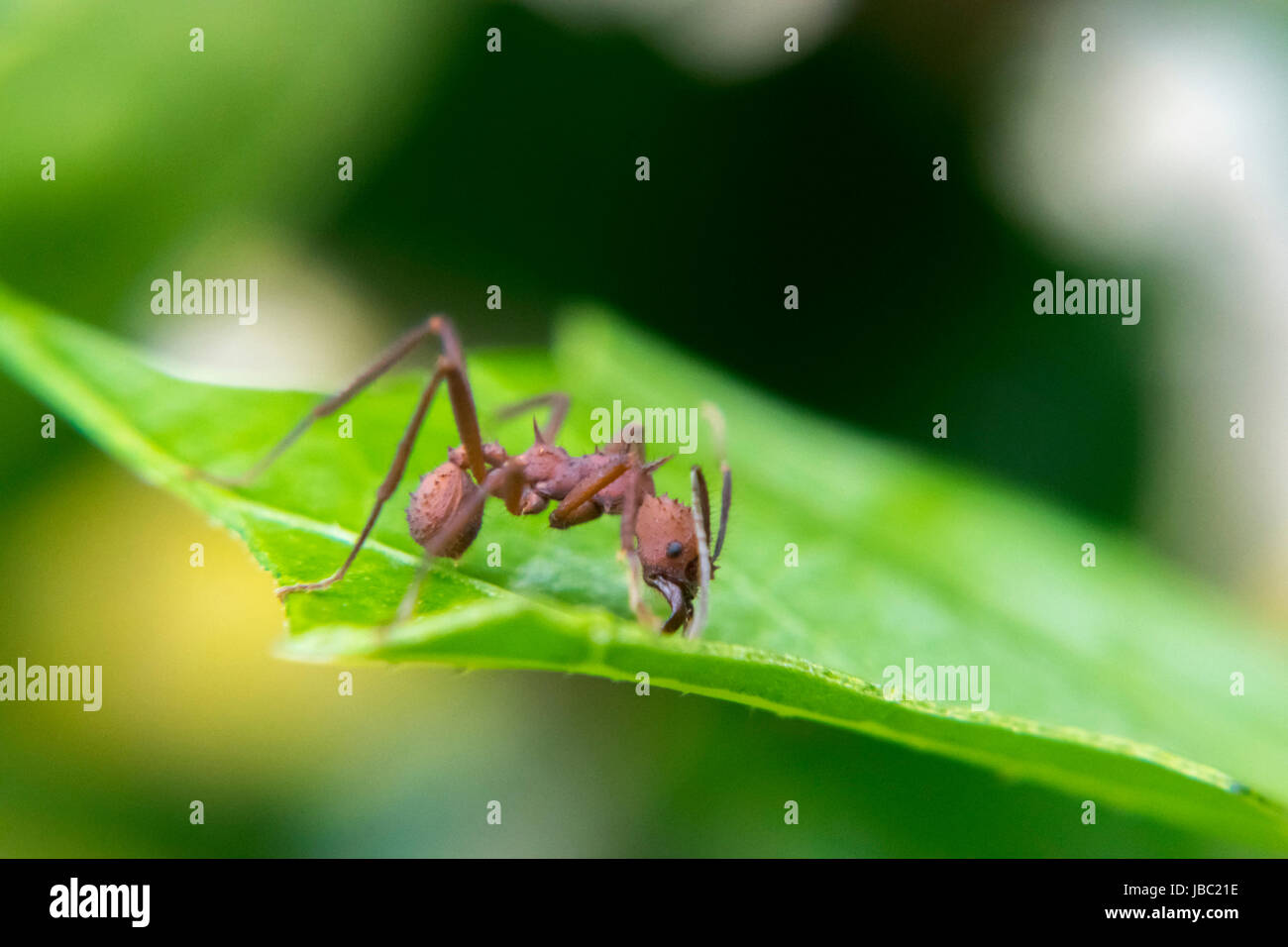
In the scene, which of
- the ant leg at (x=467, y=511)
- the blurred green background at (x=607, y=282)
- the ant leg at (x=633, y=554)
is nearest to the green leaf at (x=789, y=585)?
the ant leg at (x=467, y=511)

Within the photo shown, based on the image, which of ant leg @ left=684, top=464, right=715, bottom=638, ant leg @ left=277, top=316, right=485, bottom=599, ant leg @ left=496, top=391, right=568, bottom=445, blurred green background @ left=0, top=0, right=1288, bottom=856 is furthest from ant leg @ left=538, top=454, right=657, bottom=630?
Answer: blurred green background @ left=0, top=0, right=1288, bottom=856

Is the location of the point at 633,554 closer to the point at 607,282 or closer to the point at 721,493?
the point at 721,493

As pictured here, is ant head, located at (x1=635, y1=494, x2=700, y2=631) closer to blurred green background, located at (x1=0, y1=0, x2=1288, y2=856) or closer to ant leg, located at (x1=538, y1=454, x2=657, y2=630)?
ant leg, located at (x1=538, y1=454, x2=657, y2=630)

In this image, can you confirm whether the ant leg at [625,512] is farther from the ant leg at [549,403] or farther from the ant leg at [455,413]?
the ant leg at [549,403]

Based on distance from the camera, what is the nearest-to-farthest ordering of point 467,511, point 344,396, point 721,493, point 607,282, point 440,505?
point 467,511 → point 440,505 → point 344,396 → point 721,493 → point 607,282

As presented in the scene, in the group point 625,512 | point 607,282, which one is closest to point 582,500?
point 625,512
